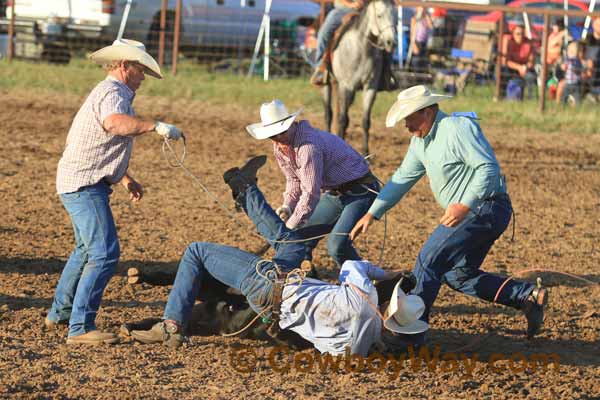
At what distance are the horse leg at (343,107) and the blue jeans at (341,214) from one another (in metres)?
6.97

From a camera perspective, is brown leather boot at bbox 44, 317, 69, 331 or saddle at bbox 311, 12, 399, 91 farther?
saddle at bbox 311, 12, 399, 91

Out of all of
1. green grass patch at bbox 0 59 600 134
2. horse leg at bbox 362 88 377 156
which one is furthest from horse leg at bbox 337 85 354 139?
green grass patch at bbox 0 59 600 134

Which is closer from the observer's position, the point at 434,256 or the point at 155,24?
the point at 434,256

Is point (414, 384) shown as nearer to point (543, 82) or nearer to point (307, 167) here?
point (307, 167)

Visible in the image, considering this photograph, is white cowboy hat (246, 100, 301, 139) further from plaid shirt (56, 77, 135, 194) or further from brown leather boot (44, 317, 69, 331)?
brown leather boot (44, 317, 69, 331)

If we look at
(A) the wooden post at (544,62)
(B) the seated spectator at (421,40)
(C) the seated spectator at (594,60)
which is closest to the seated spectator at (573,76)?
(C) the seated spectator at (594,60)

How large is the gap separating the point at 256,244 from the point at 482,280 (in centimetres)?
293

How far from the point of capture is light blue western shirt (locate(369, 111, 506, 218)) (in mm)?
6098

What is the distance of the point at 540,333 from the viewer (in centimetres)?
707

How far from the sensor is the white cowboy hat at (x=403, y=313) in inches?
232

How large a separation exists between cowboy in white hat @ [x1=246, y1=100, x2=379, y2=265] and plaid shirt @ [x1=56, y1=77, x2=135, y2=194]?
0.89 metres

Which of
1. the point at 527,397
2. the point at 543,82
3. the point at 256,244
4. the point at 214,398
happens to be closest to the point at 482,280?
the point at 527,397

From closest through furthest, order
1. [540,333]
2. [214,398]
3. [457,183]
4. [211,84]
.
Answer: [214,398]
[457,183]
[540,333]
[211,84]

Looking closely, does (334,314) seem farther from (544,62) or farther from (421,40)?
(421,40)
